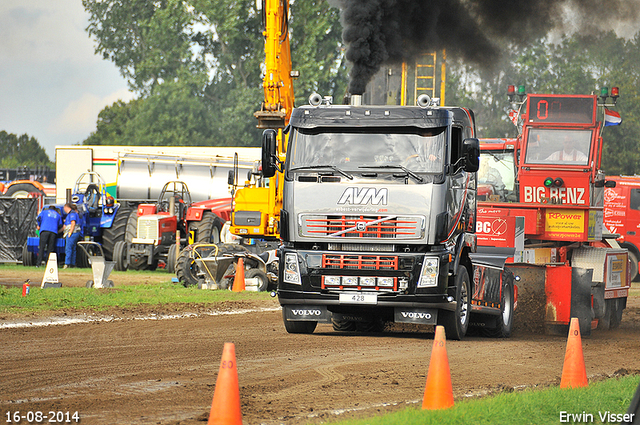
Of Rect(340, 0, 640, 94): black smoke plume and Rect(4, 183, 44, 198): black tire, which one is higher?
Rect(340, 0, 640, 94): black smoke plume

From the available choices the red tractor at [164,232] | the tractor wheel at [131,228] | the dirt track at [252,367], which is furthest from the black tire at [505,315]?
the tractor wheel at [131,228]

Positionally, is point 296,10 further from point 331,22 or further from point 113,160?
point 113,160

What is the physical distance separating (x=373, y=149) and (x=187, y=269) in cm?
1010

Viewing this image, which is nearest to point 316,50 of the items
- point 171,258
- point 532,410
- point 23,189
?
point 23,189

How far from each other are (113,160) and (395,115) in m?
29.7

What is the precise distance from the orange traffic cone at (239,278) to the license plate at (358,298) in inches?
322

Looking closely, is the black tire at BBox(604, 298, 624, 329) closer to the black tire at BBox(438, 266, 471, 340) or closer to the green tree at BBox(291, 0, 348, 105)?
the black tire at BBox(438, 266, 471, 340)

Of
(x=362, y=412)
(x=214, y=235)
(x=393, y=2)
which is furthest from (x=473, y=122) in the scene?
(x=214, y=235)

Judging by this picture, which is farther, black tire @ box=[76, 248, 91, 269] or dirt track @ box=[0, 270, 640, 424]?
black tire @ box=[76, 248, 91, 269]

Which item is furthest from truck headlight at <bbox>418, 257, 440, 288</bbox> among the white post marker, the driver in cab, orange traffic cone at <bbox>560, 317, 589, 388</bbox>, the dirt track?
the white post marker

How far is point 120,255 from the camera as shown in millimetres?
27312

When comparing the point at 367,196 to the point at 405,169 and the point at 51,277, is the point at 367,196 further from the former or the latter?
the point at 51,277

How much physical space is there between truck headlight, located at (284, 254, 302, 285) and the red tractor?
14.2m

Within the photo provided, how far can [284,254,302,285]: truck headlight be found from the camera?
477 inches
